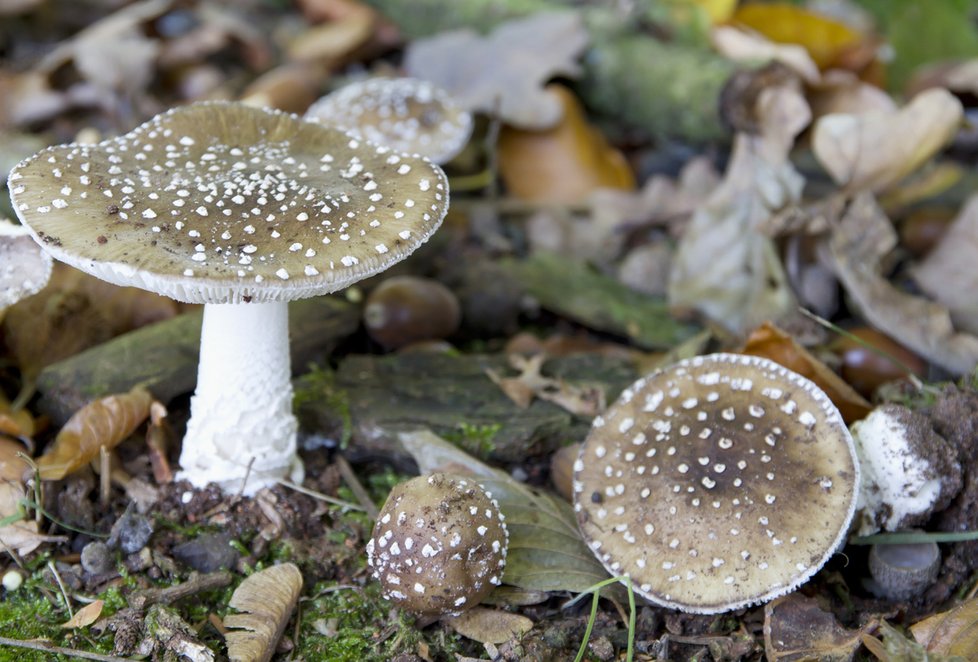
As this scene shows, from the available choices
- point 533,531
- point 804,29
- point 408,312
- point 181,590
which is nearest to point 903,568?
point 533,531

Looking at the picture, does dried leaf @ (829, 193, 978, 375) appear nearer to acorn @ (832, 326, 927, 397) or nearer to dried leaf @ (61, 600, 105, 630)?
acorn @ (832, 326, 927, 397)

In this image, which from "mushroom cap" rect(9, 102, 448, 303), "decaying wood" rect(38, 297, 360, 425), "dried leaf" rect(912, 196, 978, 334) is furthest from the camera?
"dried leaf" rect(912, 196, 978, 334)

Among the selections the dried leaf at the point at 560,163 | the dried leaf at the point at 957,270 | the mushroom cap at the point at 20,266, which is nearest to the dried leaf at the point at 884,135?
the dried leaf at the point at 957,270

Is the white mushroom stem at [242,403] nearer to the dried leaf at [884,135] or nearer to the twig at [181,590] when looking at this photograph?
the twig at [181,590]

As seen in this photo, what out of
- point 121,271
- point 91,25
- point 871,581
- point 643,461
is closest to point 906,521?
point 871,581

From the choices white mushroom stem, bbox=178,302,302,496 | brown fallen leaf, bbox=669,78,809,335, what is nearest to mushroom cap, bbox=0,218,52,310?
white mushroom stem, bbox=178,302,302,496

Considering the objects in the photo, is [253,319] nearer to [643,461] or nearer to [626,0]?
[643,461]

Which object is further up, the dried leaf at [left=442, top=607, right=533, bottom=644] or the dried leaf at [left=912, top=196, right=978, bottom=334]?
the dried leaf at [left=912, top=196, right=978, bottom=334]
